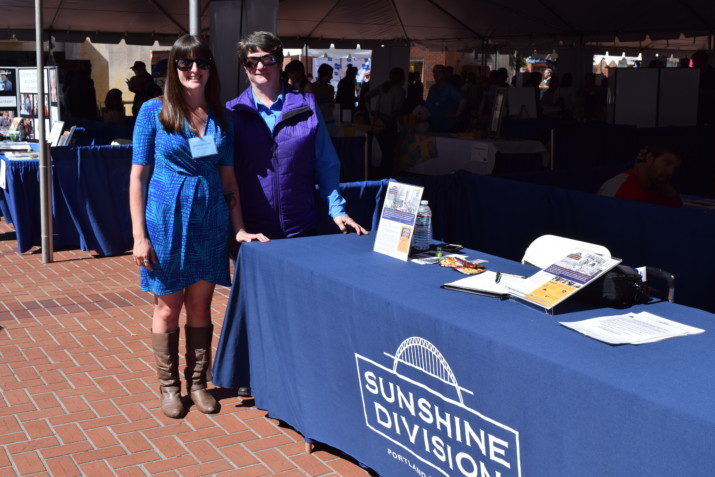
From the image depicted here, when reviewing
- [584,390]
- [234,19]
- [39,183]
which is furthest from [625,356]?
[39,183]

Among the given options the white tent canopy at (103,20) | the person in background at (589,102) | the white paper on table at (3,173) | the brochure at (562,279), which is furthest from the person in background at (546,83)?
the brochure at (562,279)

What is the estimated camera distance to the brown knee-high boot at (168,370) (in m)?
3.90

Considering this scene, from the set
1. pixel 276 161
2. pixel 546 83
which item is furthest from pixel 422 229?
pixel 546 83

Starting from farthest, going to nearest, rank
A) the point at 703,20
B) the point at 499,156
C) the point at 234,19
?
the point at 703,20 < the point at 499,156 < the point at 234,19

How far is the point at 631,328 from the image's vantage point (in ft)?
8.13

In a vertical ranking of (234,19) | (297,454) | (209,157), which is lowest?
(297,454)

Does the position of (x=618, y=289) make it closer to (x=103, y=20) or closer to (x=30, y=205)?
(x=30, y=205)

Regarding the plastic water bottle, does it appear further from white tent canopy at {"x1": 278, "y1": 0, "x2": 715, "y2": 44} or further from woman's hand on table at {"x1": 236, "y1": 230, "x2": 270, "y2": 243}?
white tent canopy at {"x1": 278, "y1": 0, "x2": 715, "y2": 44}

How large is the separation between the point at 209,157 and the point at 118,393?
4.96 ft

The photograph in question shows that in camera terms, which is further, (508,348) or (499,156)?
(499,156)

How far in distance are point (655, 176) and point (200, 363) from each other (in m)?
3.05

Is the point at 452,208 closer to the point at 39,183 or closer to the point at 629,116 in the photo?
the point at 39,183

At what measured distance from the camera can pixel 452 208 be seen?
5.94 m

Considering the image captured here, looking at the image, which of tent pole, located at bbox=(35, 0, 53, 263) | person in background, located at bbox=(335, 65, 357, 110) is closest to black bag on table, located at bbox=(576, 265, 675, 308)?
tent pole, located at bbox=(35, 0, 53, 263)
